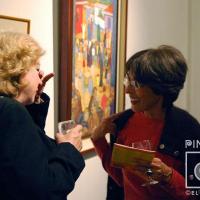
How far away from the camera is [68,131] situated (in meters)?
0.82

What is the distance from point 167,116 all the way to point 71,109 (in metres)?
0.40

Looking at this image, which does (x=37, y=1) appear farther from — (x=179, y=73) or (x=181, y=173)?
(x=181, y=173)

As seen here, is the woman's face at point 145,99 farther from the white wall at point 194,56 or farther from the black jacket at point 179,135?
the white wall at point 194,56

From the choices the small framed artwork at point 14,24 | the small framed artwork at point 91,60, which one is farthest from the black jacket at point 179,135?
the small framed artwork at point 14,24

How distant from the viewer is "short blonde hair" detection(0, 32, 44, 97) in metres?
0.71

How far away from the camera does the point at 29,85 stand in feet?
2.43

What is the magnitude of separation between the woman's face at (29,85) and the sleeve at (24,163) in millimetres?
89

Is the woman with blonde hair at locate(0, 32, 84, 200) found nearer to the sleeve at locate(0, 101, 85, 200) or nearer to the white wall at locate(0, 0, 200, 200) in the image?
the sleeve at locate(0, 101, 85, 200)

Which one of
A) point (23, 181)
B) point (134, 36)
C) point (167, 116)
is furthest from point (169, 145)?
point (134, 36)

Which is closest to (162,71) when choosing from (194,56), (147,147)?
(147,147)

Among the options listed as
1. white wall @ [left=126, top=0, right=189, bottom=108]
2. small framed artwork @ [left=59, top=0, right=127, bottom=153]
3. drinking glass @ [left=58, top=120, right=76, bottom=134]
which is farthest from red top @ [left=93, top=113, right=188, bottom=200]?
white wall @ [left=126, top=0, right=189, bottom=108]

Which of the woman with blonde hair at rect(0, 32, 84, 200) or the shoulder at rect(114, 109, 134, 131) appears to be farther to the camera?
the shoulder at rect(114, 109, 134, 131)

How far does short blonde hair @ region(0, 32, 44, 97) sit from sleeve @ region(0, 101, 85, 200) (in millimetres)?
77

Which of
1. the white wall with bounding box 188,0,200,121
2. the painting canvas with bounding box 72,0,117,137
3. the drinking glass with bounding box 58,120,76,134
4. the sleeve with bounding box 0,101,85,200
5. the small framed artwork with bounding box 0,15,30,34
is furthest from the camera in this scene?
the white wall with bounding box 188,0,200,121
